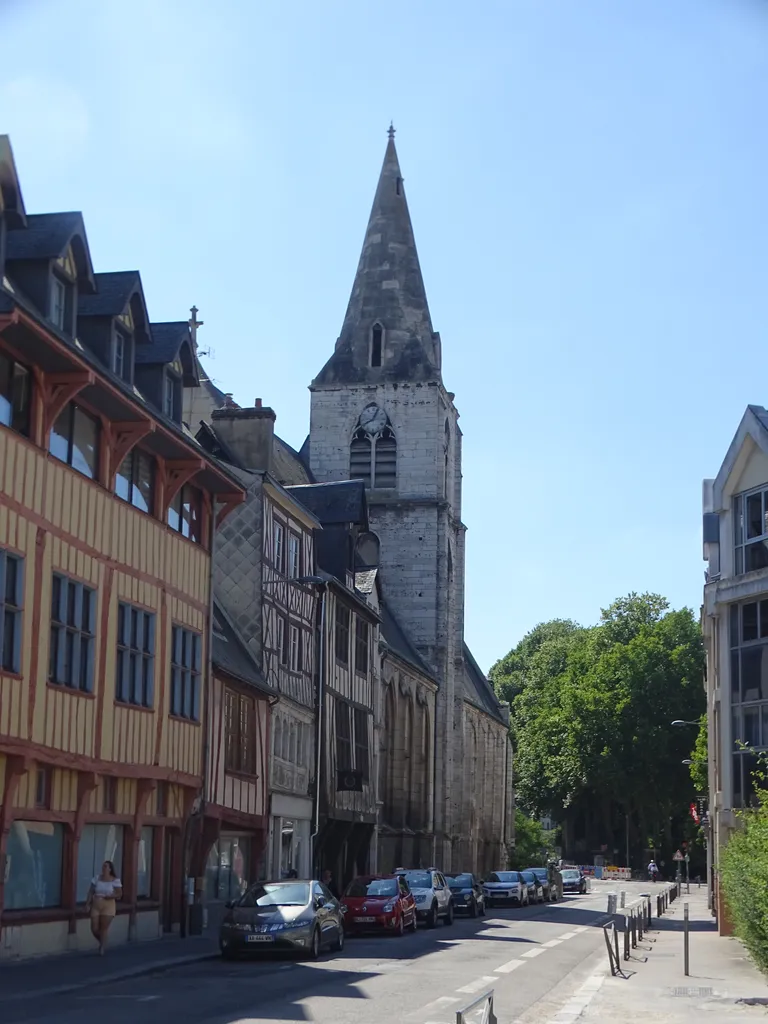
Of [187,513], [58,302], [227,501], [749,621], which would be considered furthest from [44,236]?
[749,621]

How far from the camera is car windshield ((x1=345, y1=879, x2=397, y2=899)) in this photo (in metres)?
30.9

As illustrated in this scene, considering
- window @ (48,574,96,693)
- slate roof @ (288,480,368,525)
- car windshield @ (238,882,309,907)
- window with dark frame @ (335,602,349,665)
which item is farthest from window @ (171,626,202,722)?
slate roof @ (288,480,368,525)

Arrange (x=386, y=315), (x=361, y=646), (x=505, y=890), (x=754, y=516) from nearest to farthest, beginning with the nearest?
(x=754, y=516) < (x=361, y=646) < (x=505, y=890) < (x=386, y=315)

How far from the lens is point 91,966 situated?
801 inches

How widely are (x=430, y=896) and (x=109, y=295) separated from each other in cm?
1714

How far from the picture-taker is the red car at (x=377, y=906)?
30.0m

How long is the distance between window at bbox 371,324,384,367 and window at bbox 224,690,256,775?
3721cm

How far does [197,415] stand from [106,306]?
71.7 ft

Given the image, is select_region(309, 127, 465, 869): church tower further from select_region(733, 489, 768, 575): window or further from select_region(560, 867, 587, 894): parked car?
select_region(733, 489, 768, 575): window

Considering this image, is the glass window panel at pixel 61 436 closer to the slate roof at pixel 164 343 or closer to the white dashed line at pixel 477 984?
the slate roof at pixel 164 343

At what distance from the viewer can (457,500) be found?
2808 inches

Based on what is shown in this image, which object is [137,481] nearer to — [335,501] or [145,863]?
[145,863]

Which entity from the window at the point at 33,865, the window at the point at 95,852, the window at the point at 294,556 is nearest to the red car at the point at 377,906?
the window at the point at 95,852

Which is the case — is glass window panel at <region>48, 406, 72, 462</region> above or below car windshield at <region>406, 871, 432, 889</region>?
above
